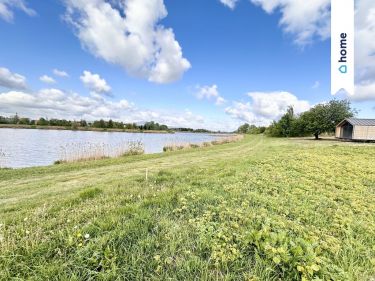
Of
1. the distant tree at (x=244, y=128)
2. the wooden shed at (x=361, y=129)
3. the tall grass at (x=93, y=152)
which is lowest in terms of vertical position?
the tall grass at (x=93, y=152)

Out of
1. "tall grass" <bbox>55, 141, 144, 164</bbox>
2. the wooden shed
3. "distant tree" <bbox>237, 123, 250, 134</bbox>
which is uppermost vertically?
"distant tree" <bbox>237, 123, 250, 134</bbox>

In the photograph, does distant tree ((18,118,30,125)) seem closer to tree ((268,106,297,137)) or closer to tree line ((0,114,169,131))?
tree line ((0,114,169,131))

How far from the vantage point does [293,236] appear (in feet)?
9.82

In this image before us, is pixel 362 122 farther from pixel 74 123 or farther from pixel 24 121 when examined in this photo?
pixel 24 121

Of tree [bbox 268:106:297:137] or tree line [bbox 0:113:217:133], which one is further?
tree line [bbox 0:113:217:133]

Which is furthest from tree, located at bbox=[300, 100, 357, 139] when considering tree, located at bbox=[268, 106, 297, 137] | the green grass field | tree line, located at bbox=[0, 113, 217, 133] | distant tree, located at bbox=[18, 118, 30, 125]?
distant tree, located at bbox=[18, 118, 30, 125]

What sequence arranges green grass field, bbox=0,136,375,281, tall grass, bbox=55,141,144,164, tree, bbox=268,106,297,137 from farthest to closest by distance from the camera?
1. tree, bbox=268,106,297,137
2. tall grass, bbox=55,141,144,164
3. green grass field, bbox=0,136,375,281

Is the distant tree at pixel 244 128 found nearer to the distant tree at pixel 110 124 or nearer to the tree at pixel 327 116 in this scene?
the distant tree at pixel 110 124

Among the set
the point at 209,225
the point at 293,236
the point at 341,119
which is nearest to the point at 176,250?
the point at 209,225

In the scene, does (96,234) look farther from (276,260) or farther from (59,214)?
(276,260)

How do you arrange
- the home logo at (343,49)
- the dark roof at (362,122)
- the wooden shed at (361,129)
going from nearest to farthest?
the home logo at (343,49) < the wooden shed at (361,129) < the dark roof at (362,122)

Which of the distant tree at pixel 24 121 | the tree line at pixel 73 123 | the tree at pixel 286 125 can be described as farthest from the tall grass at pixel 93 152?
the distant tree at pixel 24 121

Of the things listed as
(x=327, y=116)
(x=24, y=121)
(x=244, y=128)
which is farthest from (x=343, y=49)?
(x=244, y=128)

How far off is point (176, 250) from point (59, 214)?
2.33 m
